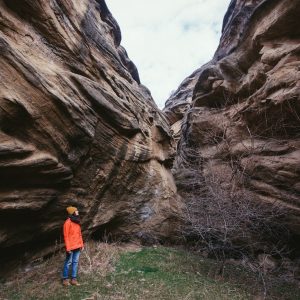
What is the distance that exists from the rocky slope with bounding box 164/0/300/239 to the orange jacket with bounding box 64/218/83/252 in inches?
327

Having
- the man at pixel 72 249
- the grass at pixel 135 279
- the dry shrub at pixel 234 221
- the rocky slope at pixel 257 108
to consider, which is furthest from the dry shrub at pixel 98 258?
the rocky slope at pixel 257 108

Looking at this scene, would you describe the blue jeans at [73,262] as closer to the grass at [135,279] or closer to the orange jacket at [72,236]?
the orange jacket at [72,236]

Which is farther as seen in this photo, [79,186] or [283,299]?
[79,186]

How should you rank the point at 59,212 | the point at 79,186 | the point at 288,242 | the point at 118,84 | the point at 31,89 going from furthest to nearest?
the point at 118,84 → the point at 288,242 → the point at 79,186 → the point at 59,212 → the point at 31,89

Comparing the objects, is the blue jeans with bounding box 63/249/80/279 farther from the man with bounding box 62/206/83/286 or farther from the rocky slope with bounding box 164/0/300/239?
the rocky slope with bounding box 164/0/300/239

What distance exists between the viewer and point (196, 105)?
1980 cm

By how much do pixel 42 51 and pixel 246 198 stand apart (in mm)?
9641

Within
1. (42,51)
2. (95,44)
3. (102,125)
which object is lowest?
(102,125)

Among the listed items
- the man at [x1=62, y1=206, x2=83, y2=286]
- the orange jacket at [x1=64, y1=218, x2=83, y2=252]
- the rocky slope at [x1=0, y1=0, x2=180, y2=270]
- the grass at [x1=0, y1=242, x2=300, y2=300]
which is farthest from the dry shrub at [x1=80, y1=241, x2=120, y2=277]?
the orange jacket at [x1=64, y1=218, x2=83, y2=252]

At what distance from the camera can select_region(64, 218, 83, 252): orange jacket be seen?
26.5 feet

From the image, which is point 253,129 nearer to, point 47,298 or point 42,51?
point 42,51

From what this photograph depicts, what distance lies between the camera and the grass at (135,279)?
7.77 metres

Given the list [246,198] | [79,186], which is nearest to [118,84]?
[79,186]

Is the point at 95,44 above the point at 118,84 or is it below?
above
